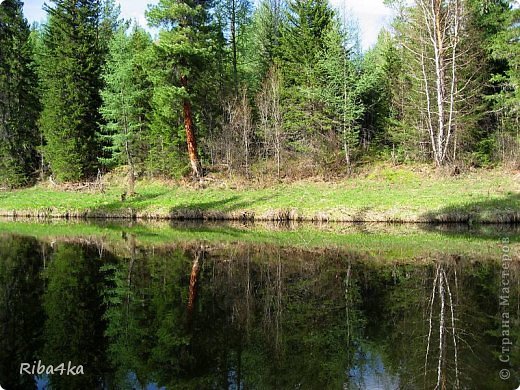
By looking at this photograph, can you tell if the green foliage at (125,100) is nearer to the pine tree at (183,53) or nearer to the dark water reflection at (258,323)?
the pine tree at (183,53)

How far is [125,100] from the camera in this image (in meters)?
33.4

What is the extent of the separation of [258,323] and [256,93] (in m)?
28.6

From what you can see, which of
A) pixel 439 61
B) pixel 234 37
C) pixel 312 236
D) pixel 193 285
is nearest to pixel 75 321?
pixel 193 285

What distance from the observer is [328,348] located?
7039 mm

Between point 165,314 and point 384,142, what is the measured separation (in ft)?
96.0

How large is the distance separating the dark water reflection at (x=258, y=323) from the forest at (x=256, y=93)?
1825 centimetres

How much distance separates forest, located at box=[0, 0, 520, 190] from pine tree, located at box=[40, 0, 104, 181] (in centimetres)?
11

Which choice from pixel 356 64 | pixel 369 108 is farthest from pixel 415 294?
pixel 369 108

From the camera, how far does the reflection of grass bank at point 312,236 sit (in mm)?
14453

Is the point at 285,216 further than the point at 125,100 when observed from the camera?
No

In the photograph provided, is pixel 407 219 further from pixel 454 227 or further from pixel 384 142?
pixel 384 142

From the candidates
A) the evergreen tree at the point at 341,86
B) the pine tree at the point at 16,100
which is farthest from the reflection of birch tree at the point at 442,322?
the pine tree at the point at 16,100

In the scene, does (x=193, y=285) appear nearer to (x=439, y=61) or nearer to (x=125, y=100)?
(x=439, y=61)

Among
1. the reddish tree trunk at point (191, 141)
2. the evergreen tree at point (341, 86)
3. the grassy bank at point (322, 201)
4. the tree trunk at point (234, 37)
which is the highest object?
the tree trunk at point (234, 37)
